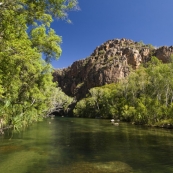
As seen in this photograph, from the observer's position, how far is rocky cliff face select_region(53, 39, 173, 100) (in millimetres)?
148875

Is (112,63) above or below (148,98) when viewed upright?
above

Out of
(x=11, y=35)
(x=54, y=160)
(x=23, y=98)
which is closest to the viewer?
(x=11, y=35)

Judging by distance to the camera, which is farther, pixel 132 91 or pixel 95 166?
pixel 132 91

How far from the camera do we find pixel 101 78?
153500 millimetres

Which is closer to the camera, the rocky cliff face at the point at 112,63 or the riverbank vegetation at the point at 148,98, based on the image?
the riverbank vegetation at the point at 148,98

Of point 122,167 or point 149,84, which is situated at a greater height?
point 149,84

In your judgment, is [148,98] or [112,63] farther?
[112,63]

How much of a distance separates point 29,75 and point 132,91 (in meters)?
51.0

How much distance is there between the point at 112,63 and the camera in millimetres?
156000

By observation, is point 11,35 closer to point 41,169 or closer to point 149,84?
point 41,169

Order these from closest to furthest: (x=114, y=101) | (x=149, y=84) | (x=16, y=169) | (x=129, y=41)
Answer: (x=16, y=169) → (x=149, y=84) → (x=114, y=101) → (x=129, y=41)

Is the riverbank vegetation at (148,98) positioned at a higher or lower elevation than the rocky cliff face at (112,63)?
lower

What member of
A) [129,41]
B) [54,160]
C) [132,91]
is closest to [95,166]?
[54,160]

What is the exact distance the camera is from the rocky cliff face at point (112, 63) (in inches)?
5861
